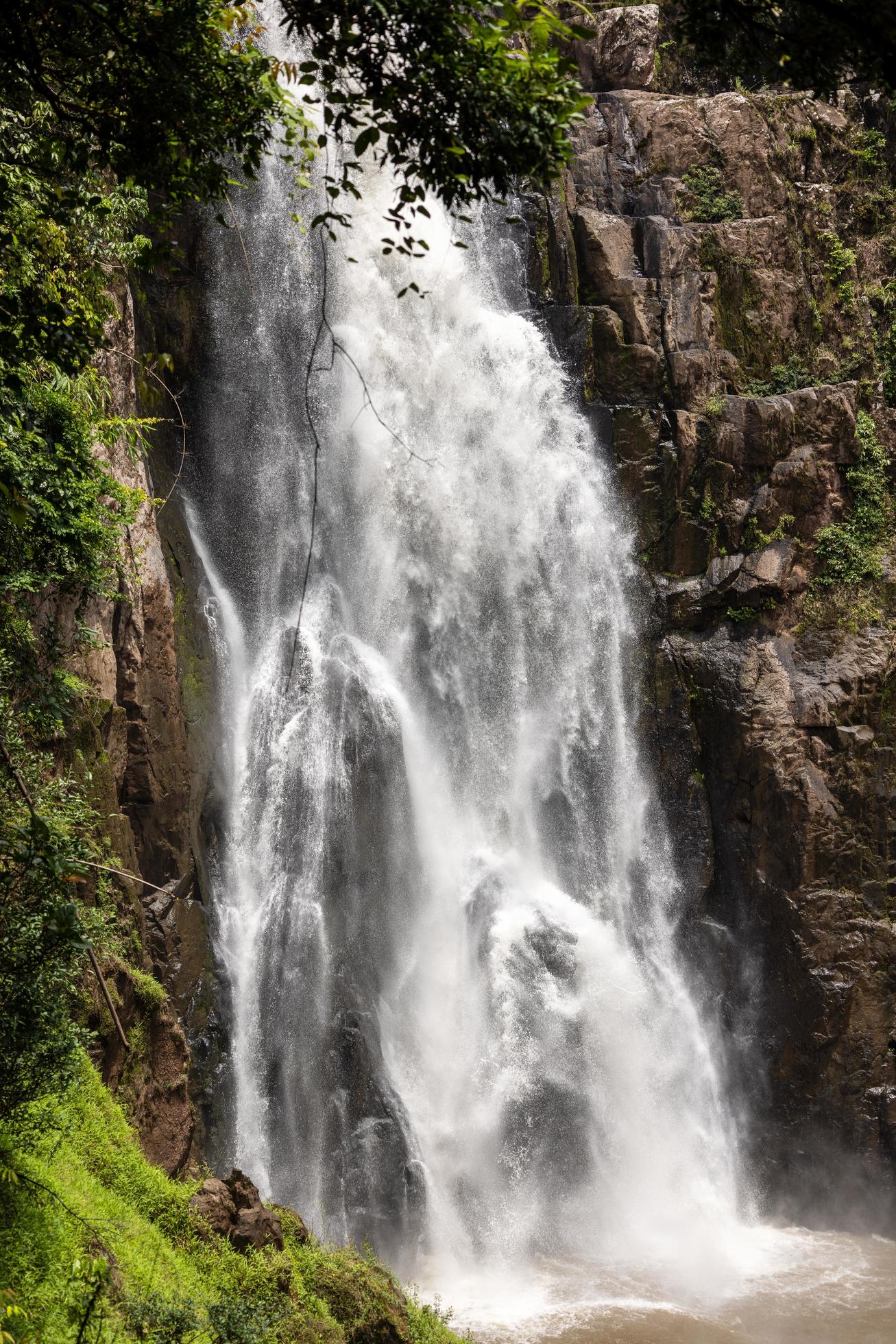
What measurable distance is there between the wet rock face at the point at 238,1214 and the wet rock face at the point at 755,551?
9.58 meters

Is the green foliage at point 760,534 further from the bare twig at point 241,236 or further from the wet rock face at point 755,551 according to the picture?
the bare twig at point 241,236

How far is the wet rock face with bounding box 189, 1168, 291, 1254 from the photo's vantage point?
8.58 m

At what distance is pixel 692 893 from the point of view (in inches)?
673

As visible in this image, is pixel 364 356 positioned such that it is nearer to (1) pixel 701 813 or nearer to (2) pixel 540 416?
(2) pixel 540 416

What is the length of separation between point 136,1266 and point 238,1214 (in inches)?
71.6

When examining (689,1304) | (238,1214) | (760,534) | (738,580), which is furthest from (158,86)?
(760,534)

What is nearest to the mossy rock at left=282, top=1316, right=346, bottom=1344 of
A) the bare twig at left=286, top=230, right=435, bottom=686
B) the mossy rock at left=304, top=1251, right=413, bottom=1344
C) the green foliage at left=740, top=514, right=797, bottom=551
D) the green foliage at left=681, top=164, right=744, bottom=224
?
the mossy rock at left=304, top=1251, right=413, bottom=1344

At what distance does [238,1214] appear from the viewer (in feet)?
29.0

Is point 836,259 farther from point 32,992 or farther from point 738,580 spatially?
point 32,992

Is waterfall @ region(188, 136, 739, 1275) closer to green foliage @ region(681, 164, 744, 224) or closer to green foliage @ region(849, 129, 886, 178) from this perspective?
green foliage @ region(681, 164, 744, 224)

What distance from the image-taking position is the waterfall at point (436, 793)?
551 inches

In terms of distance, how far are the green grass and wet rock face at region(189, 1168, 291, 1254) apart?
116 millimetres

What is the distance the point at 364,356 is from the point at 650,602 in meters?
6.74

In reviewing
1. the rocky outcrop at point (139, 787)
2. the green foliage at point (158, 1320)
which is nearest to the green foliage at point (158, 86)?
the rocky outcrop at point (139, 787)
